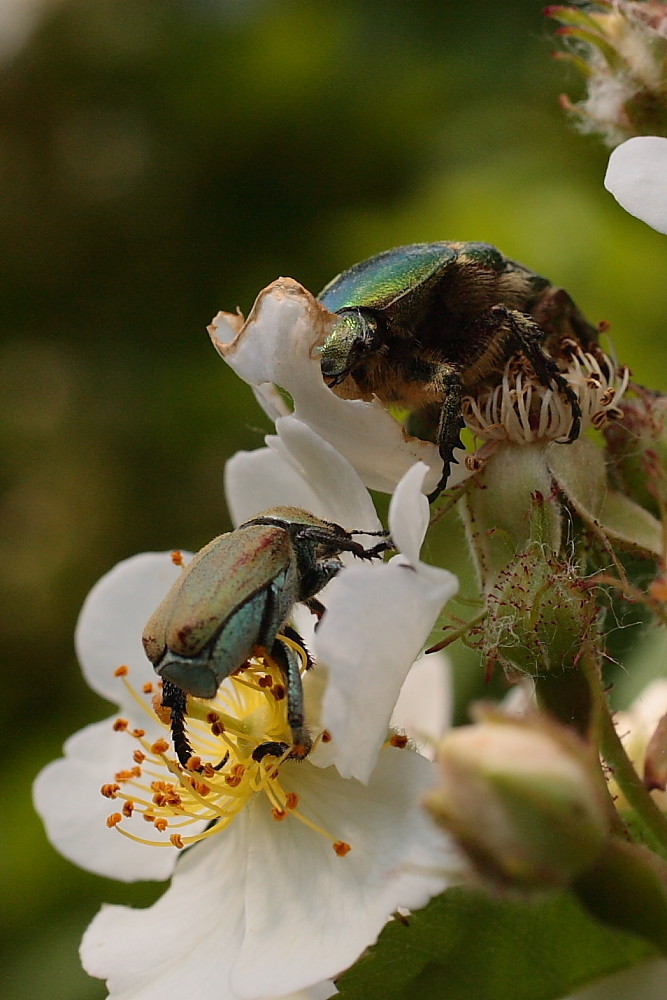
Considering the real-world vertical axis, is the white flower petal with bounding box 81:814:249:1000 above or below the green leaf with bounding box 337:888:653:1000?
below

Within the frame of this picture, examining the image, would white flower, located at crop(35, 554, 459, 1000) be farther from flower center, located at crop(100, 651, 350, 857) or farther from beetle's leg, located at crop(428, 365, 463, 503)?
beetle's leg, located at crop(428, 365, 463, 503)

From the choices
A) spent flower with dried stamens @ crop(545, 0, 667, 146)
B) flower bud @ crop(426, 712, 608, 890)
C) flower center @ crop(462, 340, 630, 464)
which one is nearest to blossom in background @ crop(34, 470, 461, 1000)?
flower bud @ crop(426, 712, 608, 890)

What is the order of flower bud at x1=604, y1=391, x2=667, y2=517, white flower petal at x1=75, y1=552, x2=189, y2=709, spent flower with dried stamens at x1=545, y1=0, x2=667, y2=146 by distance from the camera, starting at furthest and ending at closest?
white flower petal at x1=75, y1=552, x2=189, y2=709 → spent flower with dried stamens at x1=545, y1=0, x2=667, y2=146 → flower bud at x1=604, y1=391, x2=667, y2=517

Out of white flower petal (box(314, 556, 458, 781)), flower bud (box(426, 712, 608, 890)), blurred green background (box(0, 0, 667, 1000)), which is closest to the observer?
flower bud (box(426, 712, 608, 890))

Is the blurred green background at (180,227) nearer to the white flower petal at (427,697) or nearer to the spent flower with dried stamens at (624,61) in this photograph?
the white flower petal at (427,697)

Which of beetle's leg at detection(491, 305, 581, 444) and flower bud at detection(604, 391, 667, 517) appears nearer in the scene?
beetle's leg at detection(491, 305, 581, 444)

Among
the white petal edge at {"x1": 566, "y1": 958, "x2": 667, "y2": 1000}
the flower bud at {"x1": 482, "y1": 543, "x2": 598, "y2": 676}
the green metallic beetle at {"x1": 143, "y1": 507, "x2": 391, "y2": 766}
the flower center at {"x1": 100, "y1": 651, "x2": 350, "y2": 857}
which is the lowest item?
the white petal edge at {"x1": 566, "y1": 958, "x2": 667, "y2": 1000}

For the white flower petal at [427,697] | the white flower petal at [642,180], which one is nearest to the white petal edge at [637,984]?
the white flower petal at [642,180]
